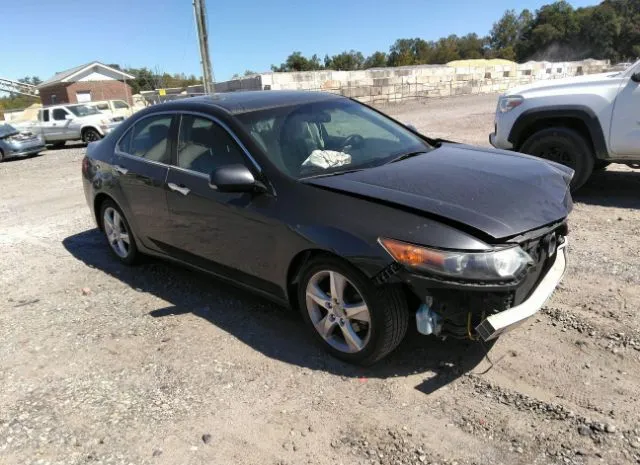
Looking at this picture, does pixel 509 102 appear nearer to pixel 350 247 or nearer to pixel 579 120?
pixel 579 120

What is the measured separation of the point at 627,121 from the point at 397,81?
883 inches

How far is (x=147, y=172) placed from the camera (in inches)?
173

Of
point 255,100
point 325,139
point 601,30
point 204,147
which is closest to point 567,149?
point 325,139

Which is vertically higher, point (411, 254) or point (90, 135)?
point (90, 135)

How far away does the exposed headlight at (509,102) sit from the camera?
657 centimetres

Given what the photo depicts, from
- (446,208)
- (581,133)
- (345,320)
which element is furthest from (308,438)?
(581,133)

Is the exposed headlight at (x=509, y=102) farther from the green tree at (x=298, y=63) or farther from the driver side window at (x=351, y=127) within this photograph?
the green tree at (x=298, y=63)

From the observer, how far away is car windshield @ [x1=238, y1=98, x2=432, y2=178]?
3.52 m

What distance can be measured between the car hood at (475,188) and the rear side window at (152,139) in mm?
1663

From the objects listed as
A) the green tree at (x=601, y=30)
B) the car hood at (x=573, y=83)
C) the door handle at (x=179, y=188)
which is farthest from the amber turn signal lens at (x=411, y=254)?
the green tree at (x=601, y=30)

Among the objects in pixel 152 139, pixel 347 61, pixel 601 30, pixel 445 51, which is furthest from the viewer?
pixel 601 30

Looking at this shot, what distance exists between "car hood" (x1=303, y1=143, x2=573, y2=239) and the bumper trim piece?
1.24 feet

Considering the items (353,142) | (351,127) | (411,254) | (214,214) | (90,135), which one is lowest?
(411,254)

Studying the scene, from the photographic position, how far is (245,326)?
383 cm
